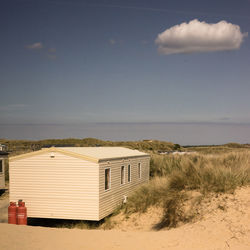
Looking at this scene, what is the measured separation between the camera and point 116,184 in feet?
45.8

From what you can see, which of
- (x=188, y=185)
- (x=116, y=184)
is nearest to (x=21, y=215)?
(x=116, y=184)

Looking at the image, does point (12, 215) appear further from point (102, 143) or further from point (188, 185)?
point (102, 143)

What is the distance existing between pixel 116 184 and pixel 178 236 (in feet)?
19.5

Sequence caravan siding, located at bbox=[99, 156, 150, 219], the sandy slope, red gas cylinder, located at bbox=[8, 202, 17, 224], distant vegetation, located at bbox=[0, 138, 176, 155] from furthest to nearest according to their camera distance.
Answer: distant vegetation, located at bbox=[0, 138, 176, 155], caravan siding, located at bbox=[99, 156, 150, 219], red gas cylinder, located at bbox=[8, 202, 17, 224], the sandy slope

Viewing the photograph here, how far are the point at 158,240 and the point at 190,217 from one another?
2277mm

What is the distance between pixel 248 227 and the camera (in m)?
8.12

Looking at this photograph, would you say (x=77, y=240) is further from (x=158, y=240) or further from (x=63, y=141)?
(x=63, y=141)

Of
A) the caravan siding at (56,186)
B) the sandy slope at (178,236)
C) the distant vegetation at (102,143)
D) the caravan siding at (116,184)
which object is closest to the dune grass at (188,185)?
the sandy slope at (178,236)

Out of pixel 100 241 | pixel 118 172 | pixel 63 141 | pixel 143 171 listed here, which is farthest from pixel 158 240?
pixel 63 141

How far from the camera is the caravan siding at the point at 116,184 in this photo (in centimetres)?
1243

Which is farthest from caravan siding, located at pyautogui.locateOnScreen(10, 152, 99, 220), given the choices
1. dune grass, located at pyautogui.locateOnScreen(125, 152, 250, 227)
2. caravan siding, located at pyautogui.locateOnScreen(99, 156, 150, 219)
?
dune grass, located at pyautogui.locateOnScreen(125, 152, 250, 227)

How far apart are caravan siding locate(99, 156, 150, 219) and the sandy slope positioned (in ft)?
8.94

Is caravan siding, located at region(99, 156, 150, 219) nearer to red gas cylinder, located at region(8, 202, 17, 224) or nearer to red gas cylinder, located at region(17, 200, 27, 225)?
red gas cylinder, located at region(17, 200, 27, 225)

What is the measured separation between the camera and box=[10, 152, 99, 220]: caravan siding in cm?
1212
